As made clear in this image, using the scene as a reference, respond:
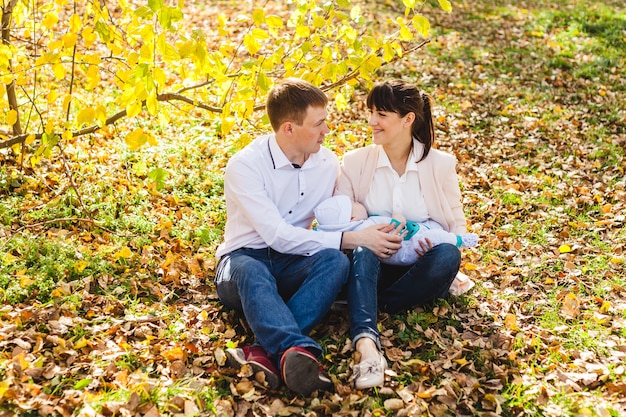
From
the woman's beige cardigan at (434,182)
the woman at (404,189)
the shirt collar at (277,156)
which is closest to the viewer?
the woman at (404,189)

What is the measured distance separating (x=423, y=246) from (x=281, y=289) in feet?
2.91

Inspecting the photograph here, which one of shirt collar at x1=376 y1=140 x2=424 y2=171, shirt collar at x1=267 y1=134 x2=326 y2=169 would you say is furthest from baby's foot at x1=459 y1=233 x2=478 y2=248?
shirt collar at x1=267 y1=134 x2=326 y2=169

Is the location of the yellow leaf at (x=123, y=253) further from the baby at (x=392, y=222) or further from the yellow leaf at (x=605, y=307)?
the yellow leaf at (x=605, y=307)

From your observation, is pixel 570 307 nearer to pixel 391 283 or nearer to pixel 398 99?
pixel 391 283

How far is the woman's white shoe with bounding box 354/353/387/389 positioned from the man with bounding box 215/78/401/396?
0.66ft

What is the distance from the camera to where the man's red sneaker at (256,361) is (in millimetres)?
3072

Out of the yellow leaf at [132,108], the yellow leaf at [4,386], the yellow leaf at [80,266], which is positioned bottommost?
the yellow leaf at [80,266]

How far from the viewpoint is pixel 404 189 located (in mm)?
3898

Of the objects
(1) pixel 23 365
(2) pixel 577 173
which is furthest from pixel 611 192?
(1) pixel 23 365

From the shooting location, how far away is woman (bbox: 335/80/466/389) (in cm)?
360

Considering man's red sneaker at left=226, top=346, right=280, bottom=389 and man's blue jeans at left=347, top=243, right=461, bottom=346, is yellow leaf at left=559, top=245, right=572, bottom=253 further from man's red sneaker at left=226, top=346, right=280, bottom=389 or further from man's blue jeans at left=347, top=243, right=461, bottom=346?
man's red sneaker at left=226, top=346, right=280, bottom=389

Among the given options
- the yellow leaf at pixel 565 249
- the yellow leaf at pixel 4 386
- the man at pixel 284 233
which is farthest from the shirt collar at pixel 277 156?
the yellow leaf at pixel 565 249

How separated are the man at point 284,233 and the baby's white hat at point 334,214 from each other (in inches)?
3.5

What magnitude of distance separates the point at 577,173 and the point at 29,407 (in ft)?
16.8
